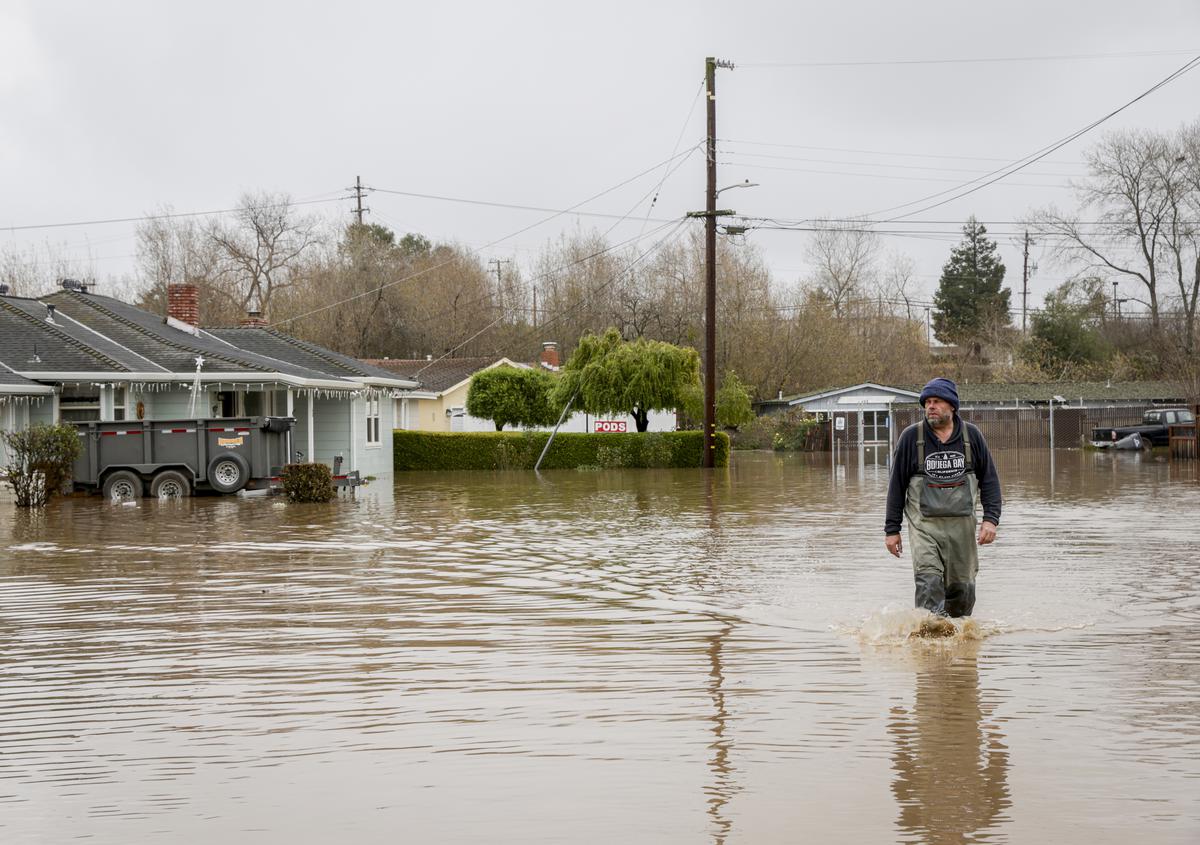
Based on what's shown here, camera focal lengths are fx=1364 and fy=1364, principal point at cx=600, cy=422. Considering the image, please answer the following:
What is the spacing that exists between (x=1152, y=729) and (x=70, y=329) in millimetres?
30914

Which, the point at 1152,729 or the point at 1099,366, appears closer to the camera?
the point at 1152,729

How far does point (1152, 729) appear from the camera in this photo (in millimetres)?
6629

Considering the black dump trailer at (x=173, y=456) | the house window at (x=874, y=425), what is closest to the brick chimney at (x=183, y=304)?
the black dump trailer at (x=173, y=456)

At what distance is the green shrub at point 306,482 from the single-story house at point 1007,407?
128 ft

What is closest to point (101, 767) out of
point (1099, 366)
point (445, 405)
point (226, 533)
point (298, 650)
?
point (298, 650)

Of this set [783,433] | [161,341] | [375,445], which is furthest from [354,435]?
[783,433]

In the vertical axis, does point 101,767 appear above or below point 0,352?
below

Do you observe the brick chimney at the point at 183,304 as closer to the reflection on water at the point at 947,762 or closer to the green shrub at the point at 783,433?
the green shrub at the point at 783,433

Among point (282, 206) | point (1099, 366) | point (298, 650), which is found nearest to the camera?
point (298, 650)

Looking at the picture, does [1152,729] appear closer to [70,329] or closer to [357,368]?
[70,329]

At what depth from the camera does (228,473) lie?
88.6 ft

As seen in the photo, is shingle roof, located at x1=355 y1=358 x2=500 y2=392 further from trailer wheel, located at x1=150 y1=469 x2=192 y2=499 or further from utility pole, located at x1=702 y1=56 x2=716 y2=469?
trailer wheel, located at x1=150 y1=469 x2=192 y2=499

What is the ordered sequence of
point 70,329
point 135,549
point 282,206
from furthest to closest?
point 282,206 < point 70,329 < point 135,549

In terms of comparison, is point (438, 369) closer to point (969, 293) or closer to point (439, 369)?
point (439, 369)
